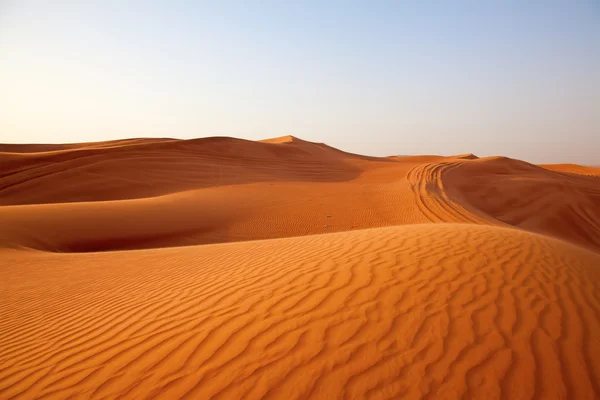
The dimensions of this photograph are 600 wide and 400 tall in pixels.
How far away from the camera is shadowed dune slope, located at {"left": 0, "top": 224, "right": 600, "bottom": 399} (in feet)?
8.06

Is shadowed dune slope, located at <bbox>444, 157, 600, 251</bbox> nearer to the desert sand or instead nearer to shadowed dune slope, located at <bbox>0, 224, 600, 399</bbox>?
the desert sand

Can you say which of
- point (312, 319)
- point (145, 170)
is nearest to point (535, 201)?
point (312, 319)

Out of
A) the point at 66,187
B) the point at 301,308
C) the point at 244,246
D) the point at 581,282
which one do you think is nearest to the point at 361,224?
the point at 244,246

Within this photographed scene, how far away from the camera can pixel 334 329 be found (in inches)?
116

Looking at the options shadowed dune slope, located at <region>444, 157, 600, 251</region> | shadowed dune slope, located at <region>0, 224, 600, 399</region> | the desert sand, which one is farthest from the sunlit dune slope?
shadowed dune slope, located at <region>0, 224, 600, 399</region>

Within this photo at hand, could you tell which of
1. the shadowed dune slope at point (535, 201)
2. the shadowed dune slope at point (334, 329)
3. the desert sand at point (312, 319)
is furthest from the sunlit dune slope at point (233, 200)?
the shadowed dune slope at point (334, 329)

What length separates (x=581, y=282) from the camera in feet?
12.8

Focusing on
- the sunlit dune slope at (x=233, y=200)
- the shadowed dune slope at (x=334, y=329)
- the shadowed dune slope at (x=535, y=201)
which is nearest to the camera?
the shadowed dune slope at (x=334, y=329)

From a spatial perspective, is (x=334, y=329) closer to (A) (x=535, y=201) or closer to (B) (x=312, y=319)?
(B) (x=312, y=319)

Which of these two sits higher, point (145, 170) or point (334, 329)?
point (145, 170)

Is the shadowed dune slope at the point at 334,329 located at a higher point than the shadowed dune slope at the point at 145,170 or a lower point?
lower

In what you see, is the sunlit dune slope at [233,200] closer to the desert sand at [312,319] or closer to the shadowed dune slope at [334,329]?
the desert sand at [312,319]

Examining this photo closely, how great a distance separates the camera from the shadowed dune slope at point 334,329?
2.46 m

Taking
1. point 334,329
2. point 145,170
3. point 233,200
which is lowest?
point 334,329
